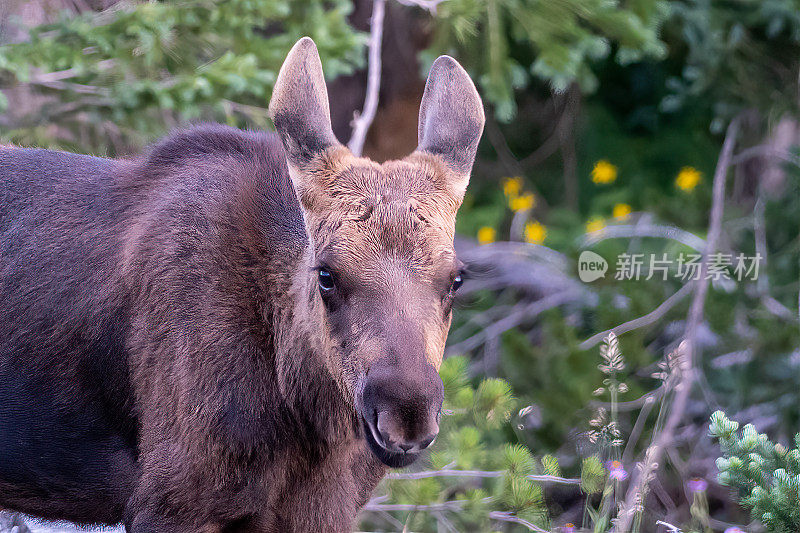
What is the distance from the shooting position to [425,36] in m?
8.62

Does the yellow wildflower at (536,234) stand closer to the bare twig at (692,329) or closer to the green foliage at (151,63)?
the bare twig at (692,329)

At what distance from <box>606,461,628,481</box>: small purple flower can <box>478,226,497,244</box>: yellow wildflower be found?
3578 millimetres

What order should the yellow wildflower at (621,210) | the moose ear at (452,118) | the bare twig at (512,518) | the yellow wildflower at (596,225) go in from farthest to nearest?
the yellow wildflower at (621,210) < the yellow wildflower at (596,225) < the bare twig at (512,518) < the moose ear at (452,118)

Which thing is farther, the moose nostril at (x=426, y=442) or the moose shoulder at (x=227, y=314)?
the moose shoulder at (x=227, y=314)

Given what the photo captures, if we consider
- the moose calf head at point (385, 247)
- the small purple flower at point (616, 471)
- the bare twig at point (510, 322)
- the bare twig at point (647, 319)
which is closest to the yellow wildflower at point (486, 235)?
the bare twig at point (510, 322)

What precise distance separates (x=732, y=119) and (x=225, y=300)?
19.6 ft

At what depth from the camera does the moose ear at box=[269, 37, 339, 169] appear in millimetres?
3354

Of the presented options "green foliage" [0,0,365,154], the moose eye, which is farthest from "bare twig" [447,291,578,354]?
the moose eye

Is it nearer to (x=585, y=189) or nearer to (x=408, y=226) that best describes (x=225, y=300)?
(x=408, y=226)

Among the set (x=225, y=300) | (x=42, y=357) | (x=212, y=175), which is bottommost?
(x=42, y=357)

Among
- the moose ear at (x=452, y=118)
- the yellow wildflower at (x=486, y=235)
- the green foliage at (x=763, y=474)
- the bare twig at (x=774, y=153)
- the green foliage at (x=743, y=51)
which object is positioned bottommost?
the yellow wildflower at (x=486, y=235)

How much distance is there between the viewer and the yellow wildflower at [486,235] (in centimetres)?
809

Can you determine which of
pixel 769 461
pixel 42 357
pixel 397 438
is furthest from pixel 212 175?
pixel 769 461

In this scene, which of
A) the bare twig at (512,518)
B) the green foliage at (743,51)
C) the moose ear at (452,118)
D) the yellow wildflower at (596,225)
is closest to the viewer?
the moose ear at (452,118)
